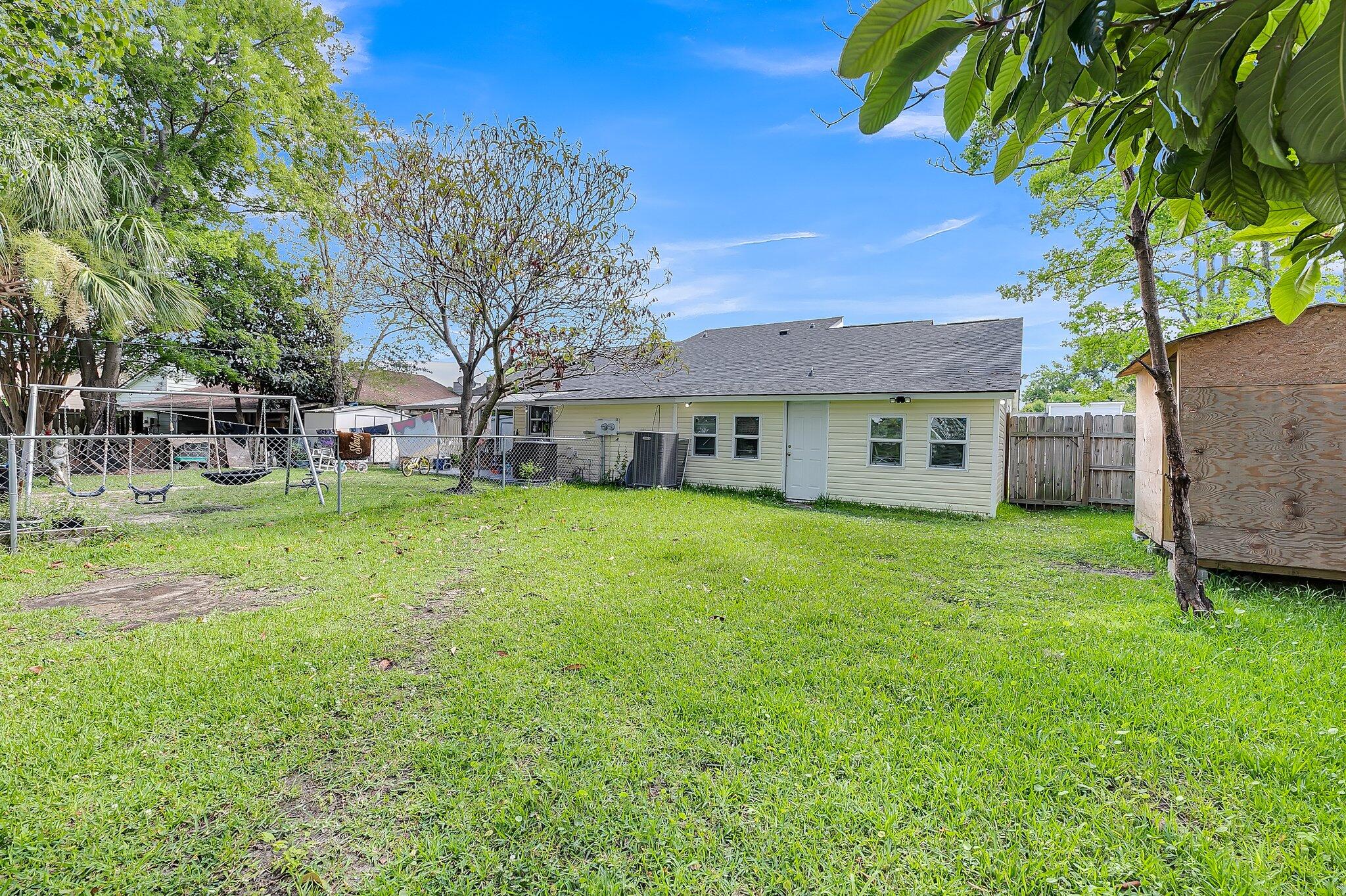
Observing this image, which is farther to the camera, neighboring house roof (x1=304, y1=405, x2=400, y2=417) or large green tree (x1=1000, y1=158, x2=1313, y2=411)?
neighboring house roof (x1=304, y1=405, x2=400, y2=417)

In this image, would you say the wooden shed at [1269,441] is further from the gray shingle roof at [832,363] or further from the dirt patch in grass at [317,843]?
the dirt patch in grass at [317,843]

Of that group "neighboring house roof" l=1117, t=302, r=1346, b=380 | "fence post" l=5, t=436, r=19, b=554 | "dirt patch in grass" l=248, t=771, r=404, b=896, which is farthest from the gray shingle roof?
"dirt patch in grass" l=248, t=771, r=404, b=896

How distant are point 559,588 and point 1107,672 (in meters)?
4.02

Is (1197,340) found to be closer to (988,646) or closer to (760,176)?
(988,646)

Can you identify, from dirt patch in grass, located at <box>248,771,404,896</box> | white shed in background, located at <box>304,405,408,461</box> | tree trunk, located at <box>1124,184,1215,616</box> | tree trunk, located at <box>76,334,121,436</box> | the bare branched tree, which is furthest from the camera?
white shed in background, located at <box>304,405,408,461</box>

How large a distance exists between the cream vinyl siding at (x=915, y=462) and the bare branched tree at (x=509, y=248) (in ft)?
14.2

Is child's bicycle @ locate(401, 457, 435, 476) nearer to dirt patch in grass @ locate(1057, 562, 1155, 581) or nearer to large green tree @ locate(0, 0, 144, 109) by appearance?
large green tree @ locate(0, 0, 144, 109)

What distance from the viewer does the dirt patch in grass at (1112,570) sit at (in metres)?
5.54

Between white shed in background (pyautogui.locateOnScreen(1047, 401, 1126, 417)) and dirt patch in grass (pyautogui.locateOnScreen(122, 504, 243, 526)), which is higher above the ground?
white shed in background (pyautogui.locateOnScreen(1047, 401, 1126, 417))

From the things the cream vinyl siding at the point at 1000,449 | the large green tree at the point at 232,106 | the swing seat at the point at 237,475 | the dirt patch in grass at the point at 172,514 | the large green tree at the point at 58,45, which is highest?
the large green tree at the point at 232,106

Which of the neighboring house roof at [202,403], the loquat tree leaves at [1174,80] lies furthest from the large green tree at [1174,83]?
the neighboring house roof at [202,403]

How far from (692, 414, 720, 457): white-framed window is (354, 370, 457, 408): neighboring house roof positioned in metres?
14.6

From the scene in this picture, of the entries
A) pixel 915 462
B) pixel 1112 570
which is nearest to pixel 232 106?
pixel 915 462

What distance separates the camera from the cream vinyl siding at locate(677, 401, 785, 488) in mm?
12234
